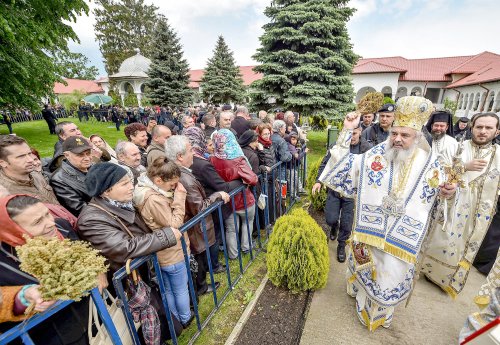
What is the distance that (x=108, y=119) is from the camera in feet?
80.0

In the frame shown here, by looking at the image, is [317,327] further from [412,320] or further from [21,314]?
[21,314]

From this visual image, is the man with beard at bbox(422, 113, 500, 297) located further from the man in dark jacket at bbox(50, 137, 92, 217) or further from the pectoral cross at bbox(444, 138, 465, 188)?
the man in dark jacket at bbox(50, 137, 92, 217)

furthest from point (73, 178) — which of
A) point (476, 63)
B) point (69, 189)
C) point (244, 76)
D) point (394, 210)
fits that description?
point (476, 63)

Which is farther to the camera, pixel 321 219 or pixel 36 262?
pixel 321 219

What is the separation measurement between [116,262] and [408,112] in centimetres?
298

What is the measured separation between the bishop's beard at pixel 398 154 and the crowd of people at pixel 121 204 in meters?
1.62

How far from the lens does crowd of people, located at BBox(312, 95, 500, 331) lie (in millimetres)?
2391

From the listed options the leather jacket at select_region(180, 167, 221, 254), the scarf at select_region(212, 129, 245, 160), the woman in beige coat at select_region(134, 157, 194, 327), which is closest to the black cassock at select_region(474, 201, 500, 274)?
the scarf at select_region(212, 129, 245, 160)

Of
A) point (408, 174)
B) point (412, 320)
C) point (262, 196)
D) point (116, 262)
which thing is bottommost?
point (412, 320)

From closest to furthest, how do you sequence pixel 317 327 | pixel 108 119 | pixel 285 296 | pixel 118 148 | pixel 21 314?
pixel 21 314
pixel 317 327
pixel 285 296
pixel 118 148
pixel 108 119

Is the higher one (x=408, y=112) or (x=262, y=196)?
(x=408, y=112)

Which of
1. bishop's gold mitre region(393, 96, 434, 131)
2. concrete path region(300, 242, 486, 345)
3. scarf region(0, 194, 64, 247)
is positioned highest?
bishop's gold mitre region(393, 96, 434, 131)

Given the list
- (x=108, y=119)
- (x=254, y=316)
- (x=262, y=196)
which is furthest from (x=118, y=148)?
(x=108, y=119)

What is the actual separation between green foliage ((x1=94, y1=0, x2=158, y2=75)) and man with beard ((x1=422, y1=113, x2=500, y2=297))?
42678 millimetres
